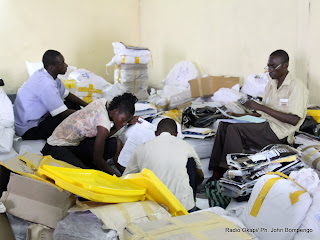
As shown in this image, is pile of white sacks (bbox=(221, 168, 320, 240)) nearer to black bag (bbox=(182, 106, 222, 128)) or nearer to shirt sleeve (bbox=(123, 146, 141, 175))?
shirt sleeve (bbox=(123, 146, 141, 175))

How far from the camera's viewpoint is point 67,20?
224 inches

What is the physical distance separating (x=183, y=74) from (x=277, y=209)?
10.1 feet

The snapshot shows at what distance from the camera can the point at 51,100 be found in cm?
305

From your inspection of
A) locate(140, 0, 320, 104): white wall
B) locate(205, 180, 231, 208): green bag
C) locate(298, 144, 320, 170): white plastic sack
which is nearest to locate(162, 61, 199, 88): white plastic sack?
locate(140, 0, 320, 104): white wall

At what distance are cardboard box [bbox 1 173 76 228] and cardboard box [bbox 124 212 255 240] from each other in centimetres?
59

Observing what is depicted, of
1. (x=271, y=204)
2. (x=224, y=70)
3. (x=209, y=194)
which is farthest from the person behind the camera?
(x=224, y=70)

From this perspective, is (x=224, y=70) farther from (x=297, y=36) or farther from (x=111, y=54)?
(x=111, y=54)

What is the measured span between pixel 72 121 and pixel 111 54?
3723 millimetres

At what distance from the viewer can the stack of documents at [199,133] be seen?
3.01m

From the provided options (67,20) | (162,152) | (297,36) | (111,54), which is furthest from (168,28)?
(162,152)

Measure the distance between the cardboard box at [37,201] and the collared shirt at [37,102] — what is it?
4.59 ft

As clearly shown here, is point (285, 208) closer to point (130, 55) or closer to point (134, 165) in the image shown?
point (134, 165)

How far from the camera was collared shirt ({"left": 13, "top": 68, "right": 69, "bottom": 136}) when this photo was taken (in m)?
3.06

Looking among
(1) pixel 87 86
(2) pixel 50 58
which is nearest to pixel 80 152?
(2) pixel 50 58
